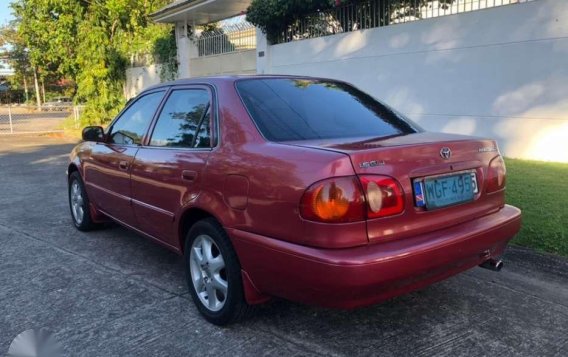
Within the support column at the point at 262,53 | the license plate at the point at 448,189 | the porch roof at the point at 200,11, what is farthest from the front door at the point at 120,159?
the porch roof at the point at 200,11

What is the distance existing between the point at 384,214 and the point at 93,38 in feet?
67.1

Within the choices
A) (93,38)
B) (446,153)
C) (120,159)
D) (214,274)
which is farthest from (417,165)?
(93,38)

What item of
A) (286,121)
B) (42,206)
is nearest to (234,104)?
(286,121)

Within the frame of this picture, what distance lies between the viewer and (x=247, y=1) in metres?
16.6

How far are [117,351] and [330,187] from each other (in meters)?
1.61

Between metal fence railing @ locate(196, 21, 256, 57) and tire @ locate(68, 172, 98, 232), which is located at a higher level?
metal fence railing @ locate(196, 21, 256, 57)

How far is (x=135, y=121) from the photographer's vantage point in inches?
185

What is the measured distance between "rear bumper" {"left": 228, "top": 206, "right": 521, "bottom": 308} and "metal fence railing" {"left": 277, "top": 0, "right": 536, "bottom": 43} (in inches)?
281

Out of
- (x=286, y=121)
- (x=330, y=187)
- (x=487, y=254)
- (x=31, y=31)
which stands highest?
(x=31, y=31)

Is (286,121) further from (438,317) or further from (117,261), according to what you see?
(117,261)

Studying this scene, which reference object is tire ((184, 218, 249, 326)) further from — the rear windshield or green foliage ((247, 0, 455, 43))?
green foliage ((247, 0, 455, 43))

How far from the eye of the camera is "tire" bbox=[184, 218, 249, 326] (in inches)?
126

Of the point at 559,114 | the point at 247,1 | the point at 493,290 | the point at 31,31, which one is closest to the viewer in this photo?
the point at 493,290

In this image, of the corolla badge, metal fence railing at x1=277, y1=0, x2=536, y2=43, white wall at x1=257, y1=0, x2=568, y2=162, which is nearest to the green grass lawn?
white wall at x1=257, y1=0, x2=568, y2=162
